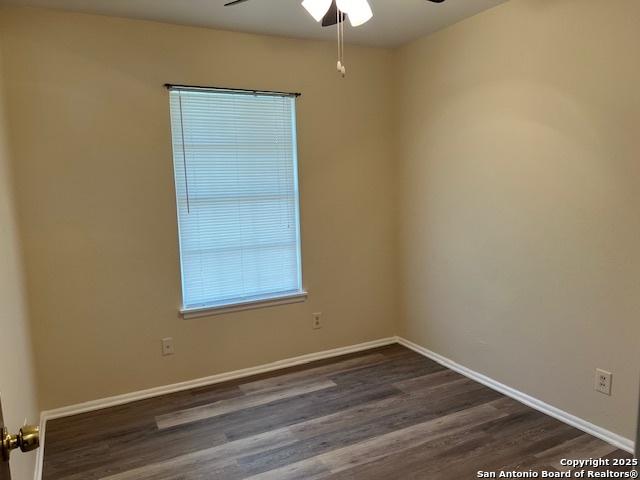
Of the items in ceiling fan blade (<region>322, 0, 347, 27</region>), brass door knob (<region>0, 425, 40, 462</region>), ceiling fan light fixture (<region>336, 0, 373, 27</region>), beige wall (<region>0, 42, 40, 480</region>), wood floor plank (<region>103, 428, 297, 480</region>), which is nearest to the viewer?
brass door knob (<region>0, 425, 40, 462</region>)

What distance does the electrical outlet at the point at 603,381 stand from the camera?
244cm

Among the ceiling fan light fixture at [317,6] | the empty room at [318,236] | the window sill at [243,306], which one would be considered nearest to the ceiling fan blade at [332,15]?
the empty room at [318,236]

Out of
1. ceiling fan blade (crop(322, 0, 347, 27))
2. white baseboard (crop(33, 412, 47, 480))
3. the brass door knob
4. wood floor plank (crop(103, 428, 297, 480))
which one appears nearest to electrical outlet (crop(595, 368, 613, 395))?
wood floor plank (crop(103, 428, 297, 480))

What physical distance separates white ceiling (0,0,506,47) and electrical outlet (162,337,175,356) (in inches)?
84.3

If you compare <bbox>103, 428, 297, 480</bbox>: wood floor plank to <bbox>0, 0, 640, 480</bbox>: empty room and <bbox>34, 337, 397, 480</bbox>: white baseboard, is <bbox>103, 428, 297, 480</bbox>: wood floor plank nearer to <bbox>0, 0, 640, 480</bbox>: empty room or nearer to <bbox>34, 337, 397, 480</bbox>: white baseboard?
<bbox>0, 0, 640, 480</bbox>: empty room

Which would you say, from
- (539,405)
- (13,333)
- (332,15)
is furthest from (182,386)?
(332,15)

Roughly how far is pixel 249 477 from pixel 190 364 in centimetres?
123

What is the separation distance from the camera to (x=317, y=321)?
3697 mm

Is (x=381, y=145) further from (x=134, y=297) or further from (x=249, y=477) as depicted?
(x=249, y=477)

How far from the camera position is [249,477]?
224 cm

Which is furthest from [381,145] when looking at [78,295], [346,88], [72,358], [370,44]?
[72,358]

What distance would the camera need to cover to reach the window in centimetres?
317

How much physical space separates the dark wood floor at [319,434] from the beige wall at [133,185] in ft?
1.03

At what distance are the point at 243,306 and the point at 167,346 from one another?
60 cm
